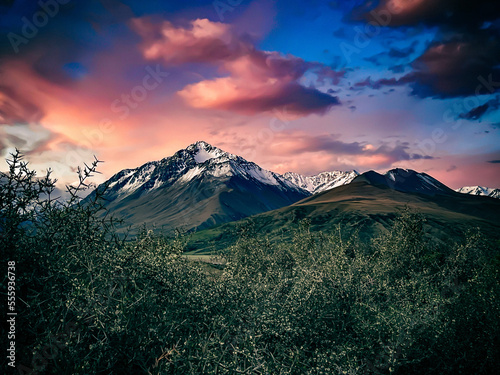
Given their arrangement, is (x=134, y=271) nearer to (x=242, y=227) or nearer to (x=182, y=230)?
(x=182, y=230)

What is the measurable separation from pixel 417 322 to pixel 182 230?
24.5 m

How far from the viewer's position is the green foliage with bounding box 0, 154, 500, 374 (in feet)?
38.1

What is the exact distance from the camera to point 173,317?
683 inches

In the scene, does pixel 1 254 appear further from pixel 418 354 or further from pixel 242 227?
pixel 242 227

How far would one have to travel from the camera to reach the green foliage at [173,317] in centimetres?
1162

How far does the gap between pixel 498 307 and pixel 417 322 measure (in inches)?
380

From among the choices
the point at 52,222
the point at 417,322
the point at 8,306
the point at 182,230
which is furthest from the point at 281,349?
the point at 182,230

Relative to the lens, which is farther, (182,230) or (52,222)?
(182,230)

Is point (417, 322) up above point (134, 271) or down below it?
below

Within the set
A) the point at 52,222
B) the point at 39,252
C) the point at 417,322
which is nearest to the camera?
the point at 39,252

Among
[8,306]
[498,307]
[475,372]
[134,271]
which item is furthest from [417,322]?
[8,306]

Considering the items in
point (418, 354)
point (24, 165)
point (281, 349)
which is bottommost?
point (418, 354)

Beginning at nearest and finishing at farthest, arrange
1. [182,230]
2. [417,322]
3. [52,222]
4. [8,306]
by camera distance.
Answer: [8,306] < [52,222] < [417,322] < [182,230]

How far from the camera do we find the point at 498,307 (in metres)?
24.3
